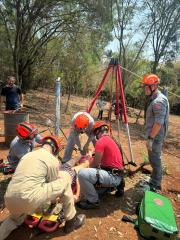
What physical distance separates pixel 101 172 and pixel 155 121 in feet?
3.86

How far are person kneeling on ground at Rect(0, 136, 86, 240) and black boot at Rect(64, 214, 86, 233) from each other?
6 centimetres

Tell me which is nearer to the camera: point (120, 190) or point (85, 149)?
point (120, 190)

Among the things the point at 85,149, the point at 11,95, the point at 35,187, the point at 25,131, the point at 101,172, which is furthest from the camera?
the point at 11,95

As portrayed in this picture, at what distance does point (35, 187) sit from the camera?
2.92 m

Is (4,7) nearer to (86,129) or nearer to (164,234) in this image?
(86,129)

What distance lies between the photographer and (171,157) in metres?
7.68

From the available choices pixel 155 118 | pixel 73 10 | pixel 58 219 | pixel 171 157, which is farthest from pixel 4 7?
pixel 58 219

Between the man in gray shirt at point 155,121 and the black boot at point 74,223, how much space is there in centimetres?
156

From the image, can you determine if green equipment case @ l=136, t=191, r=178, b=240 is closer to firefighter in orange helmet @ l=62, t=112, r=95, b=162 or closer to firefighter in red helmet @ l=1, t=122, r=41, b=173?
firefighter in orange helmet @ l=62, t=112, r=95, b=162

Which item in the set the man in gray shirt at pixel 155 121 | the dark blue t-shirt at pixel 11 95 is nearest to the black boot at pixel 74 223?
the man in gray shirt at pixel 155 121

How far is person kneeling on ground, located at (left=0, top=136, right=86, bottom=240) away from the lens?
2879 mm

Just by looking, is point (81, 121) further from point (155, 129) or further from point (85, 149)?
point (155, 129)

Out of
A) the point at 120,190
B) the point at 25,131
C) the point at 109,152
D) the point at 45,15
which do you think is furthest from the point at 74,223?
the point at 45,15

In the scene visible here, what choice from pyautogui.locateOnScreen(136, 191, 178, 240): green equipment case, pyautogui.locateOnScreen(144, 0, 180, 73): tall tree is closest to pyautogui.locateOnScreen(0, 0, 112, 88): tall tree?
pyautogui.locateOnScreen(144, 0, 180, 73): tall tree
